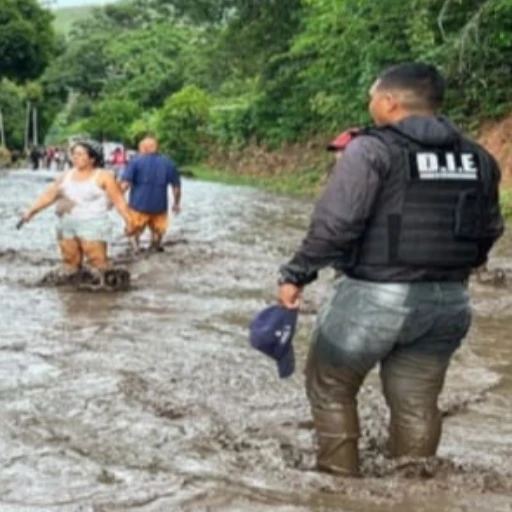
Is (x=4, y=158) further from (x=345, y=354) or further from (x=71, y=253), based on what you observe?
(x=345, y=354)

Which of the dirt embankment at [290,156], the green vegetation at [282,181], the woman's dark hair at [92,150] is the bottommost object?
the green vegetation at [282,181]

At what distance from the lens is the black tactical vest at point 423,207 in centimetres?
501

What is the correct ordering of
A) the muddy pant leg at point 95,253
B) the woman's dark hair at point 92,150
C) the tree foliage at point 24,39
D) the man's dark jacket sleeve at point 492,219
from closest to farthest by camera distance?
the man's dark jacket sleeve at point 492,219, the woman's dark hair at point 92,150, the muddy pant leg at point 95,253, the tree foliage at point 24,39

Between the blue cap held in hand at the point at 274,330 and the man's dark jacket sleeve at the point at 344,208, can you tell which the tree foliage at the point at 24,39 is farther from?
the man's dark jacket sleeve at the point at 344,208

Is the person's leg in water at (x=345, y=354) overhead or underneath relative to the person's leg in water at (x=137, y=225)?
overhead

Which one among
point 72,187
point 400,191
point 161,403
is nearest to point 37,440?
point 161,403

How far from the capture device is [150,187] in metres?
15.6

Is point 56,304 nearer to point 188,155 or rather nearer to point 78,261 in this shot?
point 78,261

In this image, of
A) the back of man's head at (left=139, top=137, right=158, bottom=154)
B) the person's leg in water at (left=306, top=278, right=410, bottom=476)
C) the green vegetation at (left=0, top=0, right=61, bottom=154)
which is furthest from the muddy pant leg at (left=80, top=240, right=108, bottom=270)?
the green vegetation at (left=0, top=0, right=61, bottom=154)

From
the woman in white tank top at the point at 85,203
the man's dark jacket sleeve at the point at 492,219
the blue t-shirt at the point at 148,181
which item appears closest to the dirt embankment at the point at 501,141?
the blue t-shirt at the point at 148,181

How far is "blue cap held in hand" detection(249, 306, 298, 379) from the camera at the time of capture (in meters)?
5.21

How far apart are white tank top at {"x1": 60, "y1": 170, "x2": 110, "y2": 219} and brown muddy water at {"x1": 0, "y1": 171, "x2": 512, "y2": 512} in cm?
78

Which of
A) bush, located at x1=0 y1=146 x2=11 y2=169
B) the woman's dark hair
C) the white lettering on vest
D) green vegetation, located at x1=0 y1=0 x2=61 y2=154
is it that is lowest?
bush, located at x1=0 y1=146 x2=11 y2=169

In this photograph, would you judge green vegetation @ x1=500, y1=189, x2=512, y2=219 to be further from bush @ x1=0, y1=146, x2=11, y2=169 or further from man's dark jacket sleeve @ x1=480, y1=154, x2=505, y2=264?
bush @ x1=0, y1=146, x2=11, y2=169
